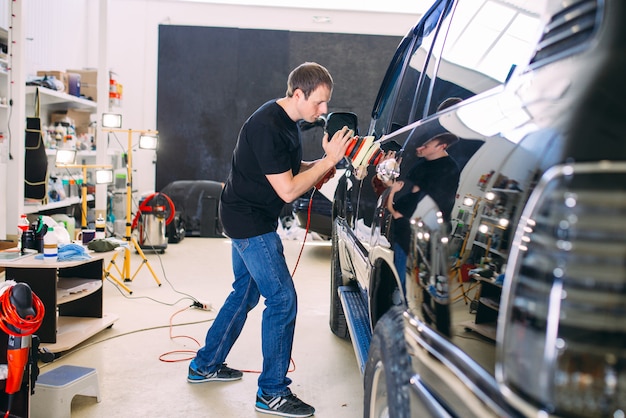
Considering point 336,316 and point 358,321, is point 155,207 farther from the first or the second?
point 358,321

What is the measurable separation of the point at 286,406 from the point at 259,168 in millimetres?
1193

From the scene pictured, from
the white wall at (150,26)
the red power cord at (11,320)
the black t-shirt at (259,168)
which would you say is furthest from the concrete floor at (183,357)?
the white wall at (150,26)

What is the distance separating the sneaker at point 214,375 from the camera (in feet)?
11.7

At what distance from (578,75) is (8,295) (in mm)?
2391

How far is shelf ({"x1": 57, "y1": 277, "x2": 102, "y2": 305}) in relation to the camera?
4043mm

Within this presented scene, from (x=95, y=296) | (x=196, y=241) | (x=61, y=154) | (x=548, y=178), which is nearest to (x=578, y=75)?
(x=548, y=178)

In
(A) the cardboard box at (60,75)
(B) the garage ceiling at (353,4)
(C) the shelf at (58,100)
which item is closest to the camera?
(C) the shelf at (58,100)

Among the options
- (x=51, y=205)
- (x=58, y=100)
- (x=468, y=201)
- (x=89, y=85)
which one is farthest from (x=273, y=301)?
(x=89, y=85)

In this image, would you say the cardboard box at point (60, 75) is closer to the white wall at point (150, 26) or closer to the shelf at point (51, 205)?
the shelf at point (51, 205)

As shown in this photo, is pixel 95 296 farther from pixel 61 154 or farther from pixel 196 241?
pixel 196 241

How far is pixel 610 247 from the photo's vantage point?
85 centimetres

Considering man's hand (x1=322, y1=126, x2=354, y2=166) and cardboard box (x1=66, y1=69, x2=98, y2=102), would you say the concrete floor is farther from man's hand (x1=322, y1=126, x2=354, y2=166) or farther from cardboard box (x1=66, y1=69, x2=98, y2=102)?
cardboard box (x1=66, y1=69, x2=98, y2=102)

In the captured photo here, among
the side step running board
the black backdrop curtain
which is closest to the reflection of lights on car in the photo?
the side step running board

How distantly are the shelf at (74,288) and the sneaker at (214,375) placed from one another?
3.36 ft
